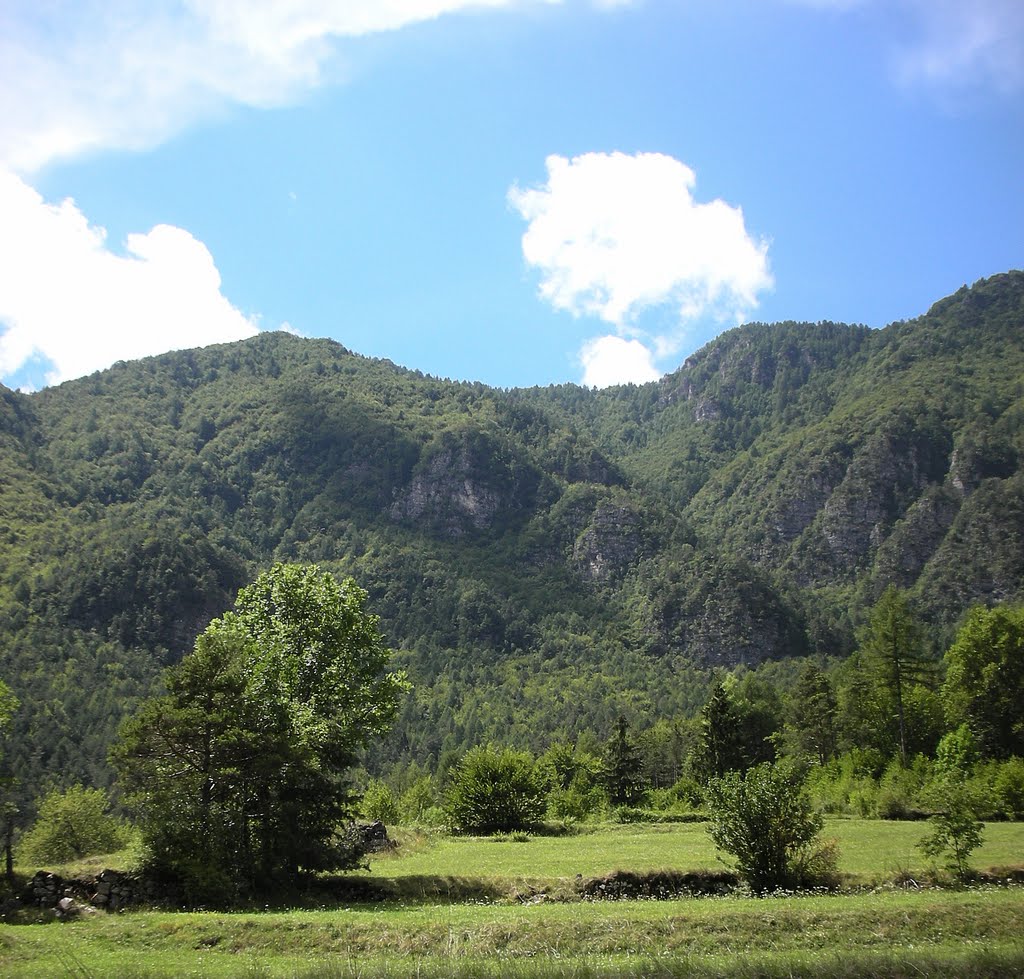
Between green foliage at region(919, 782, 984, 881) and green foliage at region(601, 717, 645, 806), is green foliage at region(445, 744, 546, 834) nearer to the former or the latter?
green foliage at region(601, 717, 645, 806)

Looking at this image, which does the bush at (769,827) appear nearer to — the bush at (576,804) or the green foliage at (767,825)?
the green foliage at (767,825)

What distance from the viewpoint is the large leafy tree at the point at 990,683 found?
55906 millimetres

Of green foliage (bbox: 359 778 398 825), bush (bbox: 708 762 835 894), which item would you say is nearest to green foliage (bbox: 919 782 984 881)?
bush (bbox: 708 762 835 894)

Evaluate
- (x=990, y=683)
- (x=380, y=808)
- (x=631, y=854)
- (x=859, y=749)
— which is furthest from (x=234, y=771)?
(x=859, y=749)

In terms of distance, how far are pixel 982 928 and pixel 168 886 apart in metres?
20.9

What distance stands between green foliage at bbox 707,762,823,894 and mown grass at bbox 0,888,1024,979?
8.12ft

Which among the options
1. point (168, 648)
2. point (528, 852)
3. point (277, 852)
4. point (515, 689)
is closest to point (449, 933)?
point (277, 852)

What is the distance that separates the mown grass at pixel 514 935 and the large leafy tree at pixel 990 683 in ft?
135

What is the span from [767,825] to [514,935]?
9476 millimetres

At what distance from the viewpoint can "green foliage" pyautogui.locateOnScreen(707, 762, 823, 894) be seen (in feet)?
76.5

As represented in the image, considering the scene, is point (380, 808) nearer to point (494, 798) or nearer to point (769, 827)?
point (494, 798)

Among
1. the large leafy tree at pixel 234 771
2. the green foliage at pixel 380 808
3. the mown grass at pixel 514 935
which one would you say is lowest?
the green foliage at pixel 380 808

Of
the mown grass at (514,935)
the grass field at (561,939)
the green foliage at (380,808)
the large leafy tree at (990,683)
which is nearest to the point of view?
the grass field at (561,939)

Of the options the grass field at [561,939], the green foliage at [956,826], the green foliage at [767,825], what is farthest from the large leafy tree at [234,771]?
the green foliage at [956,826]
